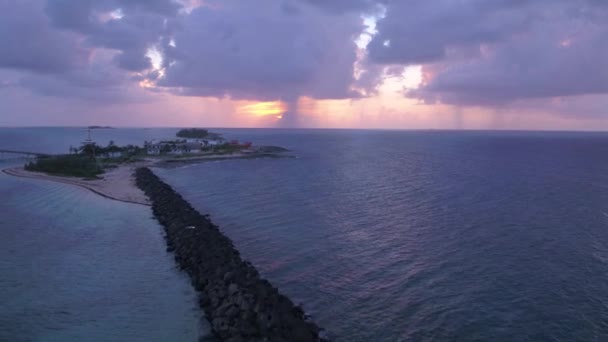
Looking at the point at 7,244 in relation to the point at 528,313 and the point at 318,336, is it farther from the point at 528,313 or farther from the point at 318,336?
the point at 528,313

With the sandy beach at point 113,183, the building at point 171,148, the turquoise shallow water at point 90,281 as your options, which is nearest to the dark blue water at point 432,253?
the turquoise shallow water at point 90,281

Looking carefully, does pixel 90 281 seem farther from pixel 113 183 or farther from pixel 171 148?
pixel 171 148

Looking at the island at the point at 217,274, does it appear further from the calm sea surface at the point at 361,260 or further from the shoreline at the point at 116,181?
the calm sea surface at the point at 361,260

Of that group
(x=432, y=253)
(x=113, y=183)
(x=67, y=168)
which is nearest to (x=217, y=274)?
(x=432, y=253)

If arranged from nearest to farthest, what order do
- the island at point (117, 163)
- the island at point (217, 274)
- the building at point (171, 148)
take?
the island at point (217, 274)
the island at point (117, 163)
the building at point (171, 148)

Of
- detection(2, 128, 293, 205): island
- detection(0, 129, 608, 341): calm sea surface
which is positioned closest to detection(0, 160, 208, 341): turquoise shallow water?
detection(0, 129, 608, 341): calm sea surface
